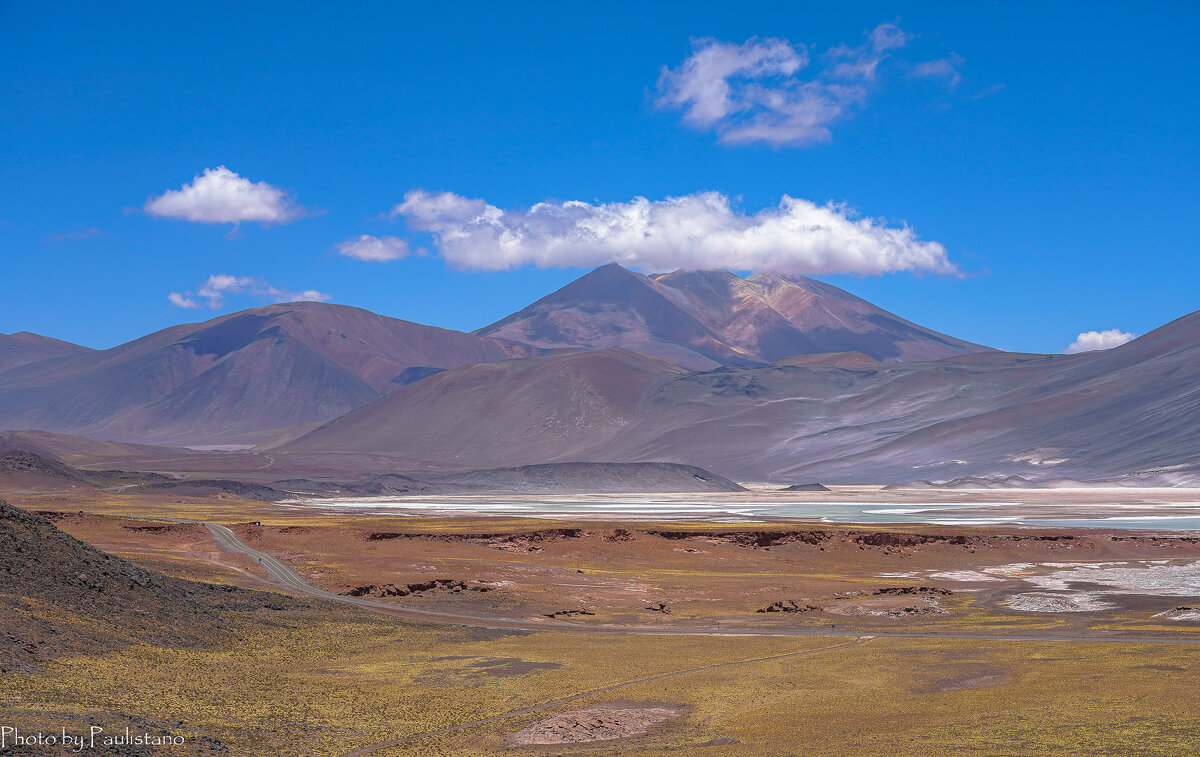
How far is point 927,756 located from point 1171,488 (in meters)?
138

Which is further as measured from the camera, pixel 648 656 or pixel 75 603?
pixel 648 656

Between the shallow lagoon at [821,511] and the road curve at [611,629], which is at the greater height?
the shallow lagoon at [821,511]

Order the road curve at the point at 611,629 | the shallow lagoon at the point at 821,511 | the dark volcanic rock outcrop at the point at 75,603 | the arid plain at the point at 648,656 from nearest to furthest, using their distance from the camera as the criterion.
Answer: the arid plain at the point at 648,656 → the dark volcanic rock outcrop at the point at 75,603 → the road curve at the point at 611,629 → the shallow lagoon at the point at 821,511

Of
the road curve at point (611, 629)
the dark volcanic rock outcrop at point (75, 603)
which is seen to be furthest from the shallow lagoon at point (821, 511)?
the dark volcanic rock outcrop at point (75, 603)

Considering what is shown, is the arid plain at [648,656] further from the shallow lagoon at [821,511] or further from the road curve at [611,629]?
the shallow lagoon at [821,511]

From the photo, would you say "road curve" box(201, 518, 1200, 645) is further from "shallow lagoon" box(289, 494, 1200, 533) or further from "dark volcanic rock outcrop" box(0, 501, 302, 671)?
"shallow lagoon" box(289, 494, 1200, 533)

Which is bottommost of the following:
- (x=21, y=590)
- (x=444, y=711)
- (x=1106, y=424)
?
(x=444, y=711)

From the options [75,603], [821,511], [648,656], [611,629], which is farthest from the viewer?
[821,511]

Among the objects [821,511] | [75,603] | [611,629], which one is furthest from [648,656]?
[821,511]

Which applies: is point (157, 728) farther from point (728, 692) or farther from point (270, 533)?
point (270, 533)

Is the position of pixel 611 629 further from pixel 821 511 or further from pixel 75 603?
pixel 821 511

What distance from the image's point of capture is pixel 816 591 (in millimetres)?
46250

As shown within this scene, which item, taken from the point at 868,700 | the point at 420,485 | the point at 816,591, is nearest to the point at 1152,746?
the point at 868,700

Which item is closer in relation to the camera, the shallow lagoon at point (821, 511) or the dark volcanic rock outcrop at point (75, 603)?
the dark volcanic rock outcrop at point (75, 603)
